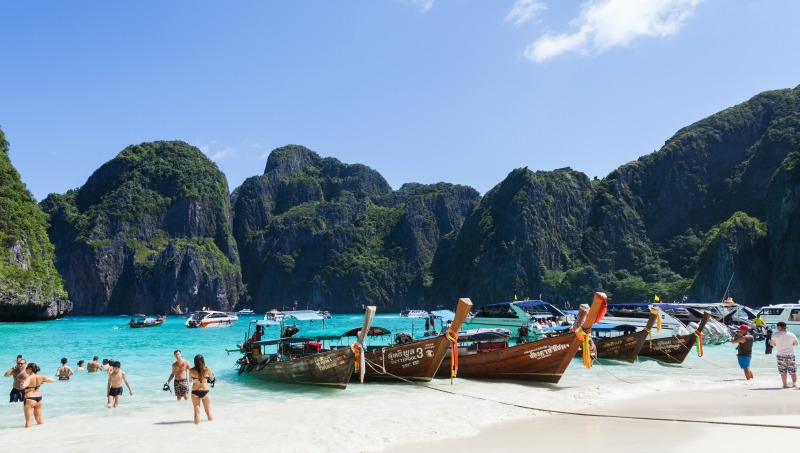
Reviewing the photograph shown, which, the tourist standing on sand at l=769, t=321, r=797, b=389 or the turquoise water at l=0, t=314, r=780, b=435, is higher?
the tourist standing on sand at l=769, t=321, r=797, b=389

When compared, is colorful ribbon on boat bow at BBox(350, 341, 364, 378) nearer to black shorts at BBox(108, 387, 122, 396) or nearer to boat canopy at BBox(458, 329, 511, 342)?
boat canopy at BBox(458, 329, 511, 342)

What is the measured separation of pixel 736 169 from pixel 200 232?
142 metres

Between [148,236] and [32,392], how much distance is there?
522ft

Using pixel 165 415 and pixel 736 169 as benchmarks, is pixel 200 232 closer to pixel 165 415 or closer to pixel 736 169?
pixel 736 169

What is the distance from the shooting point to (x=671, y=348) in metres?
24.9

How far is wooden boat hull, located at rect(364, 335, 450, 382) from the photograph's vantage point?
1773 centimetres

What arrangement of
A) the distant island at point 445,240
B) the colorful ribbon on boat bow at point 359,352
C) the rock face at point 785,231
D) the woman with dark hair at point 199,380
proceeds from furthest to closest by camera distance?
the distant island at point 445,240 → the rock face at point 785,231 → the colorful ribbon on boat bow at point 359,352 → the woman with dark hair at point 199,380

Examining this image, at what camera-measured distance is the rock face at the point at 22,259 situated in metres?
70.8

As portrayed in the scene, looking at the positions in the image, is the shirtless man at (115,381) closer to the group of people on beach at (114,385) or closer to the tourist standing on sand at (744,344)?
the group of people on beach at (114,385)

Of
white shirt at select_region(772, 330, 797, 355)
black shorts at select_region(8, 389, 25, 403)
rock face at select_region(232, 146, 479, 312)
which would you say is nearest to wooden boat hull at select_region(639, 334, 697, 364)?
white shirt at select_region(772, 330, 797, 355)

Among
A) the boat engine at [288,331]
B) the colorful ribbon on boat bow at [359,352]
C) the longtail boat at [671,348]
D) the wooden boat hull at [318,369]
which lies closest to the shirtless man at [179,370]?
the wooden boat hull at [318,369]

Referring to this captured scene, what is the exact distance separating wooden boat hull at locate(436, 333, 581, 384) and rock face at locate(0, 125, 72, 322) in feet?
228

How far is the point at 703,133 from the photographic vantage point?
13400cm

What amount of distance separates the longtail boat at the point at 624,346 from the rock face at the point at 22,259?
71.0m
